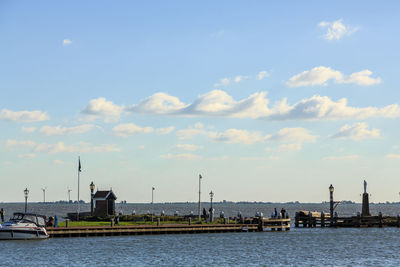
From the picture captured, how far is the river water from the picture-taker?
50281mm

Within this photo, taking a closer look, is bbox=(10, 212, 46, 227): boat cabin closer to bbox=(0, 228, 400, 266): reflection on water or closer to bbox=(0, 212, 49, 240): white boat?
bbox=(0, 212, 49, 240): white boat

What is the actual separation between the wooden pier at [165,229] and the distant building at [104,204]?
23.3 metres

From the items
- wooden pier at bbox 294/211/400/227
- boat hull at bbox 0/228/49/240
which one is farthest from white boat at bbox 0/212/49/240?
wooden pier at bbox 294/211/400/227

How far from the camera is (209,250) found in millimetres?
58875

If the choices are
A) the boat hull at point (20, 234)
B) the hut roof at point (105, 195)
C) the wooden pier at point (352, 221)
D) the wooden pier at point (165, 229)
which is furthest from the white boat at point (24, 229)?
the wooden pier at point (352, 221)

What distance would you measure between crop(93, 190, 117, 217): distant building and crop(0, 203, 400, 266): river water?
79.3 feet

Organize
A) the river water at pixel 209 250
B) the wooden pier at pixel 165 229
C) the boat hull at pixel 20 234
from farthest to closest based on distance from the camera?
1. the wooden pier at pixel 165 229
2. the boat hull at pixel 20 234
3. the river water at pixel 209 250

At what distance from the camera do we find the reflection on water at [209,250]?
50.4 metres

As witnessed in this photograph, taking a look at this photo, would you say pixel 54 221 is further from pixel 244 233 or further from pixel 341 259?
pixel 341 259

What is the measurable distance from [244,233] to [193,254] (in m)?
22.4

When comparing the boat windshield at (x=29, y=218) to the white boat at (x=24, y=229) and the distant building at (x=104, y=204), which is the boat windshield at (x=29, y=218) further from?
the distant building at (x=104, y=204)

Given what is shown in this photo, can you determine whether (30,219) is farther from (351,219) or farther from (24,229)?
(351,219)

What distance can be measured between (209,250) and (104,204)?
1521 inches

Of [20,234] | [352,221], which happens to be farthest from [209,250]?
[352,221]
